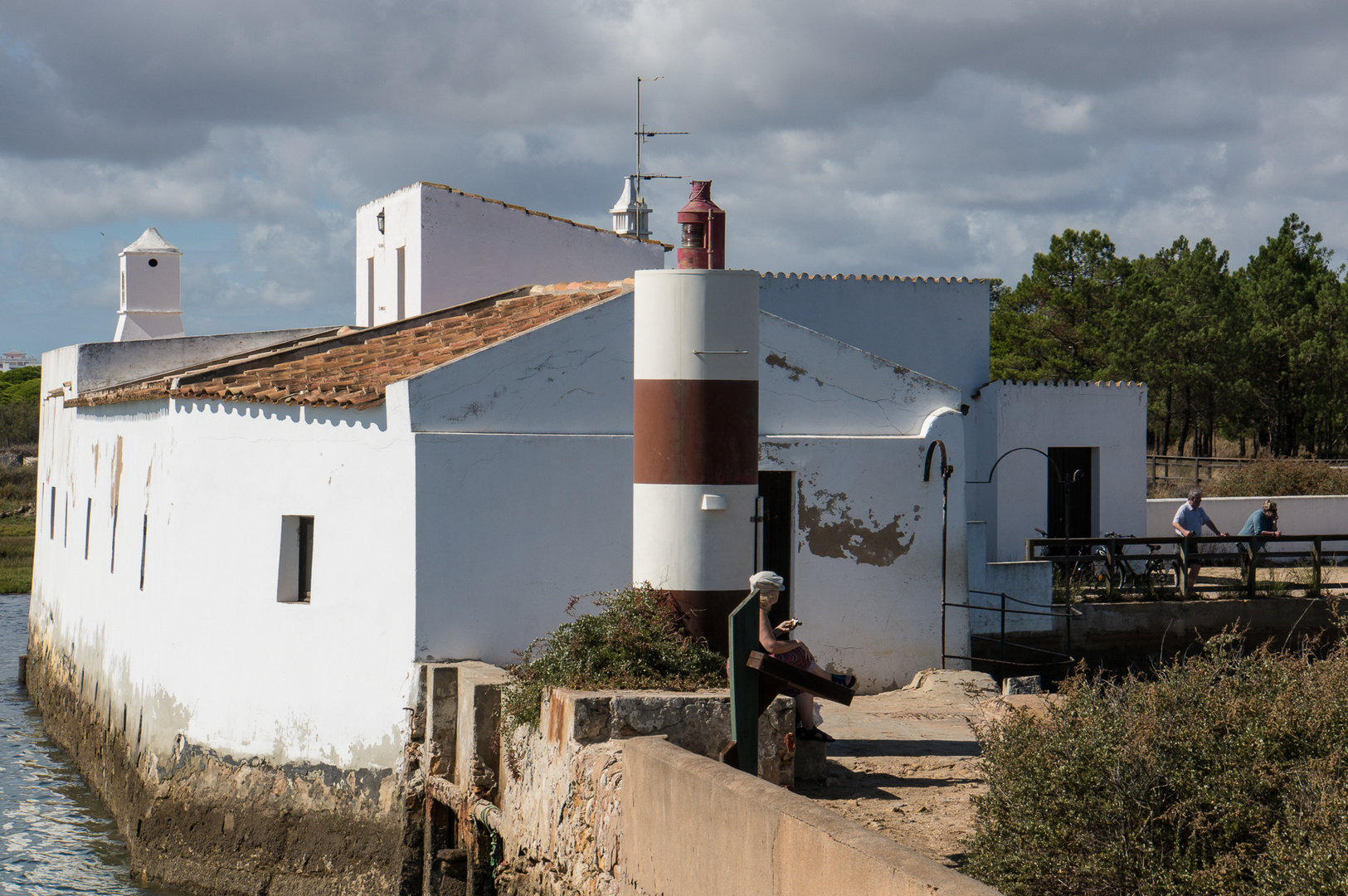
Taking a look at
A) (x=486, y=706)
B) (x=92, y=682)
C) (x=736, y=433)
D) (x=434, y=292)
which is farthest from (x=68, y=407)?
(x=736, y=433)

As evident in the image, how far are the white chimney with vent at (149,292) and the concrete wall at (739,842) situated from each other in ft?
57.6

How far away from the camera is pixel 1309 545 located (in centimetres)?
2414

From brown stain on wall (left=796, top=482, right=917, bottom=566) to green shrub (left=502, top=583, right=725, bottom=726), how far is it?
4.11m

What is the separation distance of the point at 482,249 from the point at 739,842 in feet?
42.4

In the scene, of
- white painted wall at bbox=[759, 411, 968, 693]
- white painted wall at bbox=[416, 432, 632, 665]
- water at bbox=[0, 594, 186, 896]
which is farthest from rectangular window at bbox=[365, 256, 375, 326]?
white painted wall at bbox=[759, 411, 968, 693]

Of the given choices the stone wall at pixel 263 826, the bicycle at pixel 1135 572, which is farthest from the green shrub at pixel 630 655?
the bicycle at pixel 1135 572

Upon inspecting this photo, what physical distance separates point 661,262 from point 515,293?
3451 mm

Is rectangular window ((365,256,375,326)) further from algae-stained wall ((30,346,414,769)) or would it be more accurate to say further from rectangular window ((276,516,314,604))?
rectangular window ((276,516,314,604))

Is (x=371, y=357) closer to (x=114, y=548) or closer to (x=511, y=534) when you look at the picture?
(x=511, y=534)

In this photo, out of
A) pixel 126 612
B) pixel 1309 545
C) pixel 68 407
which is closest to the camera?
pixel 126 612

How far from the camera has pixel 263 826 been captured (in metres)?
11.9

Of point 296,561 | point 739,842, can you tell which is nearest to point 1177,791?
point 739,842

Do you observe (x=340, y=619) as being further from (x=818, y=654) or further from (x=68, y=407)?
(x=68, y=407)

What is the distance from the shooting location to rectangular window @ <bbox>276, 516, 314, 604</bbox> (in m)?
12.1
